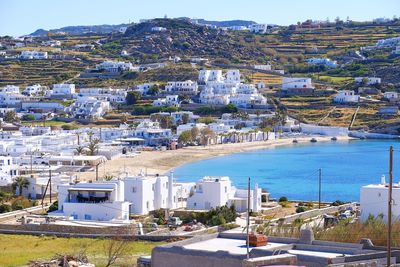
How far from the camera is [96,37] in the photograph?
327ft

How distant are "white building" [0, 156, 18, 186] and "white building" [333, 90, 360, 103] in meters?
31.0

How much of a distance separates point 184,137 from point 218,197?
26.8 meters

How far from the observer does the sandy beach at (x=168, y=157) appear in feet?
123

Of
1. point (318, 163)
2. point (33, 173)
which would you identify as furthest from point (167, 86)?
point (33, 173)

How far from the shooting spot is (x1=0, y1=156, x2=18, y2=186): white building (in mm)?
29359

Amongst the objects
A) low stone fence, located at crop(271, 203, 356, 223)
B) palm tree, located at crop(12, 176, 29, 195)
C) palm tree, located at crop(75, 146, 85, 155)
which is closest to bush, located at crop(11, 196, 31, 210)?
palm tree, located at crop(12, 176, 29, 195)

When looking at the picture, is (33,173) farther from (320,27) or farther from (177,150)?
(320,27)

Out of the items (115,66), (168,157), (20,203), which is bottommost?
(168,157)

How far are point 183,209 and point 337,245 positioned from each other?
1049cm

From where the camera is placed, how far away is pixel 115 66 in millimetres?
72875

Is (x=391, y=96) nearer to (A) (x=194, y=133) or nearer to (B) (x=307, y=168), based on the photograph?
(A) (x=194, y=133)

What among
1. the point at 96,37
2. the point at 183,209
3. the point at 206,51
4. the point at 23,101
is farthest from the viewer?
the point at 96,37

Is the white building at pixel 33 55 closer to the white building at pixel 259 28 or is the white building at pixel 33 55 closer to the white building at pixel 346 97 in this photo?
the white building at pixel 346 97

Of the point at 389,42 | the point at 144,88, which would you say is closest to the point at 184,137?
the point at 144,88
